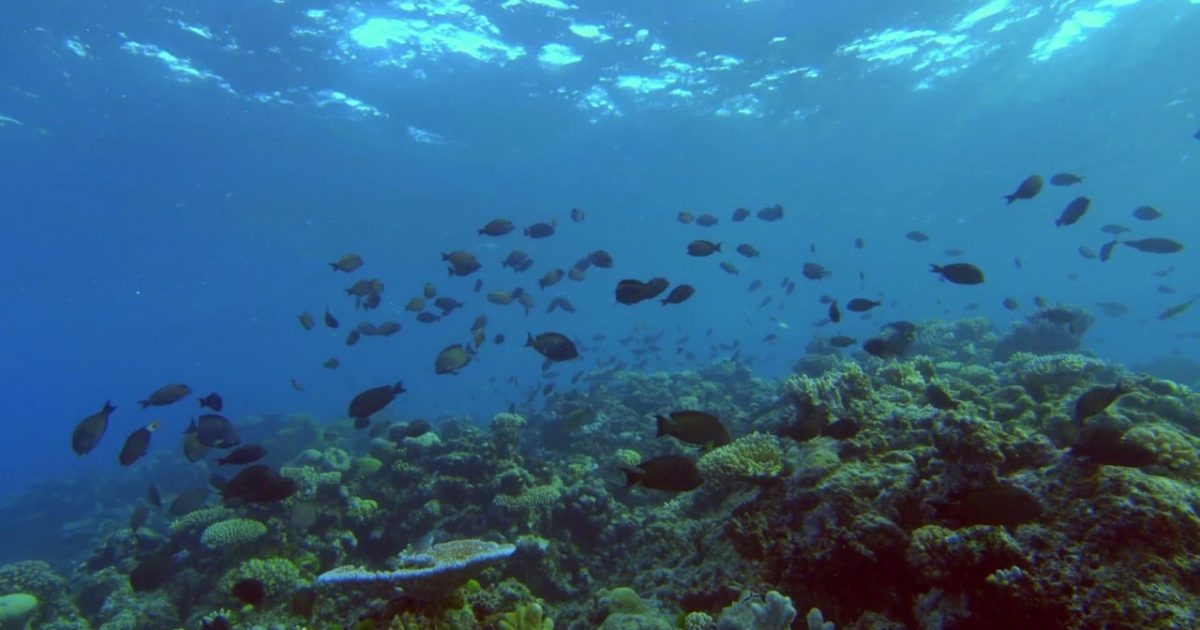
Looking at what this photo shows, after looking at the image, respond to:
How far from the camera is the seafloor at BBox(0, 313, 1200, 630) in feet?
11.6

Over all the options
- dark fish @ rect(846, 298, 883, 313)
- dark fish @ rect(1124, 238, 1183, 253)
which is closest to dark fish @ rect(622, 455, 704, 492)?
dark fish @ rect(846, 298, 883, 313)

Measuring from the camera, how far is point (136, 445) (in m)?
8.09

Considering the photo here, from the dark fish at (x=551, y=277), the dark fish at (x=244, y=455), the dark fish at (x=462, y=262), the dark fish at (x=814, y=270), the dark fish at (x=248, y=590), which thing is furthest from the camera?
the dark fish at (x=551, y=277)

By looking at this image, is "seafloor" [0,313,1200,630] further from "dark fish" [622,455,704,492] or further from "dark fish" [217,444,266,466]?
"dark fish" [217,444,266,466]

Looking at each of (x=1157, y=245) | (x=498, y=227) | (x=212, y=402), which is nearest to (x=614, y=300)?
(x=498, y=227)

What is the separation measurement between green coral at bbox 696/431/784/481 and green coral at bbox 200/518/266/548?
243 inches

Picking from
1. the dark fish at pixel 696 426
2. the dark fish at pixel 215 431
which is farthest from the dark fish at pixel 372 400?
the dark fish at pixel 696 426

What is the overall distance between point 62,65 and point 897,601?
30314mm

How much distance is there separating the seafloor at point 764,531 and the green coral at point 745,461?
0.03m

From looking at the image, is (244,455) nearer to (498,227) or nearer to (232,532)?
(232,532)

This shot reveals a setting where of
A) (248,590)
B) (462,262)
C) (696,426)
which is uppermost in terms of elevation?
(462,262)

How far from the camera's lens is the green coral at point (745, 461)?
20.2ft

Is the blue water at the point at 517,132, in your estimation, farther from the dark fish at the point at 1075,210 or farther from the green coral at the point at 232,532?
the green coral at the point at 232,532

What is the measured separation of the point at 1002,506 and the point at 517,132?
106ft
